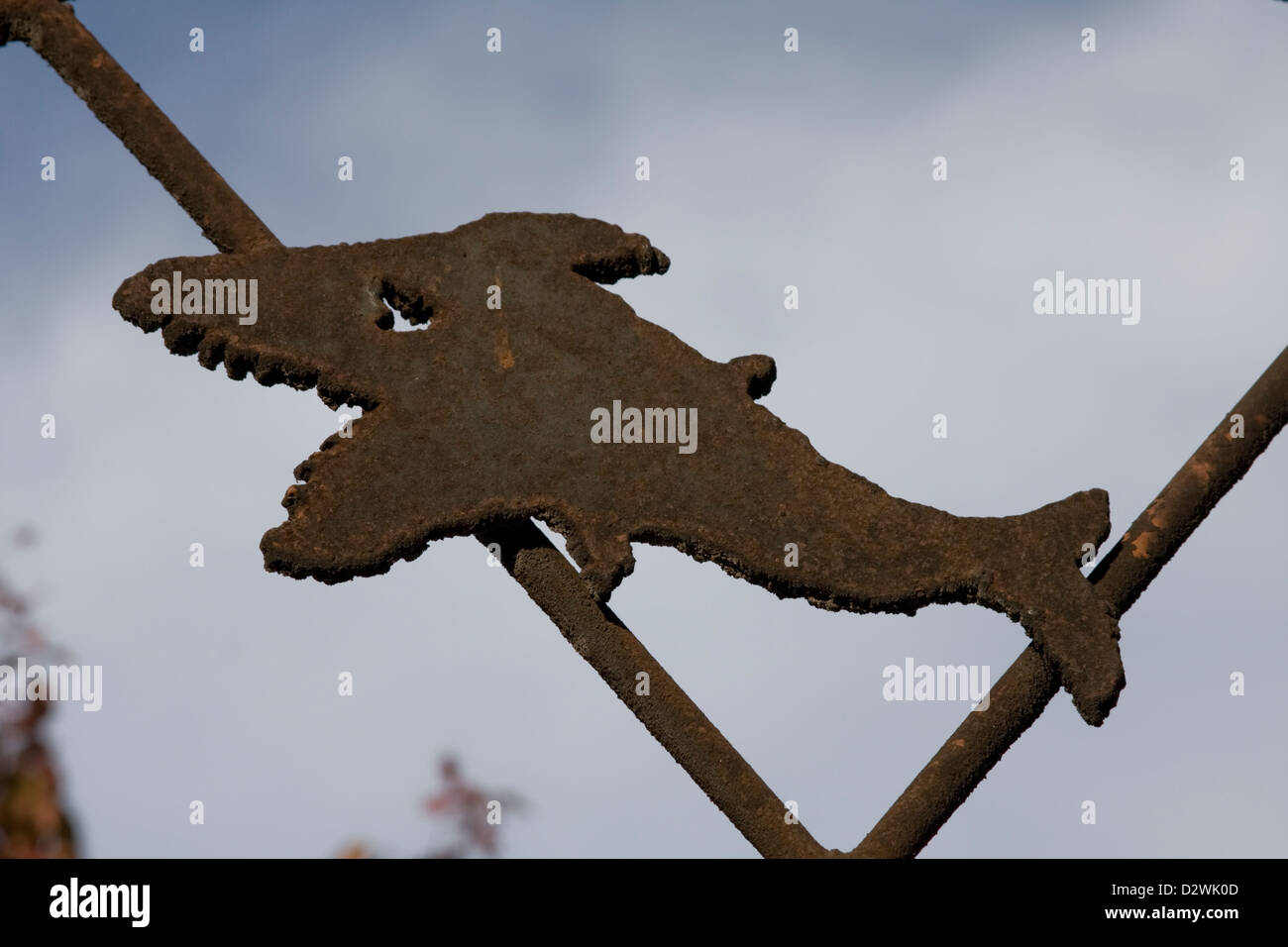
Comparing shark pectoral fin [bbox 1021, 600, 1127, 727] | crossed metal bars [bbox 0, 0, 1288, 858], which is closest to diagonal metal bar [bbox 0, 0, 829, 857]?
crossed metal bars [bbox 0, 0, 1288, 858]

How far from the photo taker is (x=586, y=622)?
3693mm

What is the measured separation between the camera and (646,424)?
3.74m

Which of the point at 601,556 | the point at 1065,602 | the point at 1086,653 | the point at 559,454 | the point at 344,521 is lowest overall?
the point at 1086,653

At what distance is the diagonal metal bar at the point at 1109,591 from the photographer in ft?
11.9

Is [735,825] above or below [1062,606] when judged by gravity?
below

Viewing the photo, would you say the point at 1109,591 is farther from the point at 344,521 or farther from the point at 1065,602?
the point at 344,521

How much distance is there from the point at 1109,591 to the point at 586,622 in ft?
4.24

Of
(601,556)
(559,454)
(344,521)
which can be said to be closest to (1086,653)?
(601,556)

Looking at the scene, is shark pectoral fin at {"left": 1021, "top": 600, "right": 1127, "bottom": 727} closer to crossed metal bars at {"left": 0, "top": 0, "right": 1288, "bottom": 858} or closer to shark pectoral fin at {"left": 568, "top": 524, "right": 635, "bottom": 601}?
crossed metal bars at {"left": 0, "top": 0, "right": 1288, "bottom": 858}

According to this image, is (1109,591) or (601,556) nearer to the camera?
(601,556)
